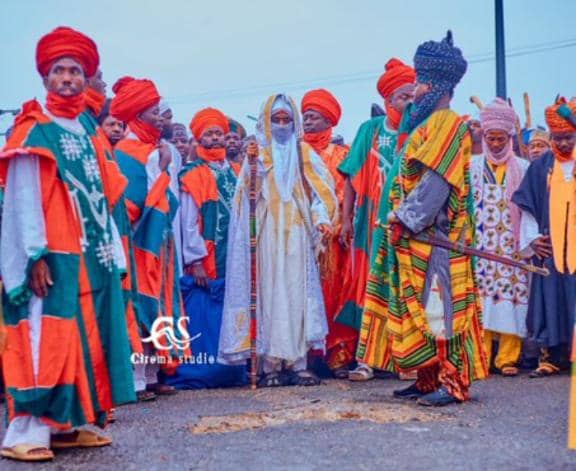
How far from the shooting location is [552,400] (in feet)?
25.3

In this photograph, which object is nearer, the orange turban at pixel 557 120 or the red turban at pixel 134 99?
the red turban at pixel 134 99

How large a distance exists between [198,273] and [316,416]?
2869 millimetres

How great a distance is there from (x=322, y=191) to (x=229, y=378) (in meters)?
1.74

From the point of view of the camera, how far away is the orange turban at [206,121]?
10.0 meters

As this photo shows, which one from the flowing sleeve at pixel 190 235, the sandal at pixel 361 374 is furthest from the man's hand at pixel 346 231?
the flowing sleeve at pixel 190 235

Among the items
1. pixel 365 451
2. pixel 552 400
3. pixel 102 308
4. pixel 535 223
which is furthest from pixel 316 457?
pixel 535 223

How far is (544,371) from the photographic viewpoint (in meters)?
9.43

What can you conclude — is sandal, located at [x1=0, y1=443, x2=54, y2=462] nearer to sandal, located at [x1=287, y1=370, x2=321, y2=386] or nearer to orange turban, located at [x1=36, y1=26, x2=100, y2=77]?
orange turban, located at [x1=36, y1=26, x2=100, y2=77]

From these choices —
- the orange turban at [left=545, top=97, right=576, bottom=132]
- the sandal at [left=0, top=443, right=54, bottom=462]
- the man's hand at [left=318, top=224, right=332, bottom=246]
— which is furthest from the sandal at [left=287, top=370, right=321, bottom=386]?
the sandal at [left=0, top=443, right=54, bottom=462]

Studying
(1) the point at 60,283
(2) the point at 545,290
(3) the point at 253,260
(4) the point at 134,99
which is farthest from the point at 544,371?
(1) the point at 60,283

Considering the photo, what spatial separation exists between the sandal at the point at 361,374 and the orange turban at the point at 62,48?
417 cm

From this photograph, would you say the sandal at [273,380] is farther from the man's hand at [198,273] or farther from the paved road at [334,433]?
the man's hand at [198,273]

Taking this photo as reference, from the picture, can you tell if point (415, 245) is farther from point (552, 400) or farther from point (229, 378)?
point (229, 378)

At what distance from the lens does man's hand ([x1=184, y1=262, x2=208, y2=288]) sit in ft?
30.9
